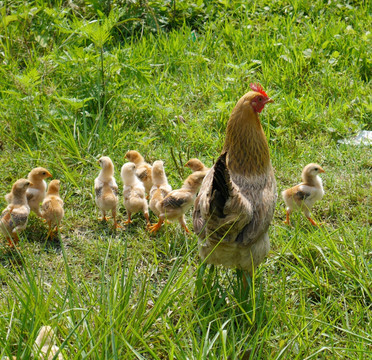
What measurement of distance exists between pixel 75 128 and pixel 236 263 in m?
2.48

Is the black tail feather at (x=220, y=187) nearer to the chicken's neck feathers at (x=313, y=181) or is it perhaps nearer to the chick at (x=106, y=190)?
the chick at (x=106, y=190)

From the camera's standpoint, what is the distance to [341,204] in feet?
16.9

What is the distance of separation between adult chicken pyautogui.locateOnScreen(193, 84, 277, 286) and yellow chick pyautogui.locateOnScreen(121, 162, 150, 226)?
2.84ft

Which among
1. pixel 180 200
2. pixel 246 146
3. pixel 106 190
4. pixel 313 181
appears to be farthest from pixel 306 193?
pixel 106 190

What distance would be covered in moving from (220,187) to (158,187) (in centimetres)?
160

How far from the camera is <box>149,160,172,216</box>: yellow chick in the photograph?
4902 millimetres

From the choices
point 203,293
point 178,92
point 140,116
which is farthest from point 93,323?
point 178,92

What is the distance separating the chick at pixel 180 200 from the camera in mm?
4652

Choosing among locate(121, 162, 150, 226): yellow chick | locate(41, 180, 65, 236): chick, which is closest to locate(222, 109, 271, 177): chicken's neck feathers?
locate(121, 162, 150, 226): yellow chick

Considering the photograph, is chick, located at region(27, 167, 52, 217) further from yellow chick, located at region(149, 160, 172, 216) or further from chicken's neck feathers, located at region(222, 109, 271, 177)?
chicken's neck feathers, located at region(222, 109, 271, 177)

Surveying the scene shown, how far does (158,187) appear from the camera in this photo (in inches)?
199

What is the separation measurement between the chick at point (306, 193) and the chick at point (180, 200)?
2.60 feet

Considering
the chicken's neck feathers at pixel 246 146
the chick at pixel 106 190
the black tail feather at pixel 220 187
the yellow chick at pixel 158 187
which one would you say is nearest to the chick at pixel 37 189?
the chick at pixel 106 190

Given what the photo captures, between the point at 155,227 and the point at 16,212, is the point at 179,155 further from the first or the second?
the point at 16,212
